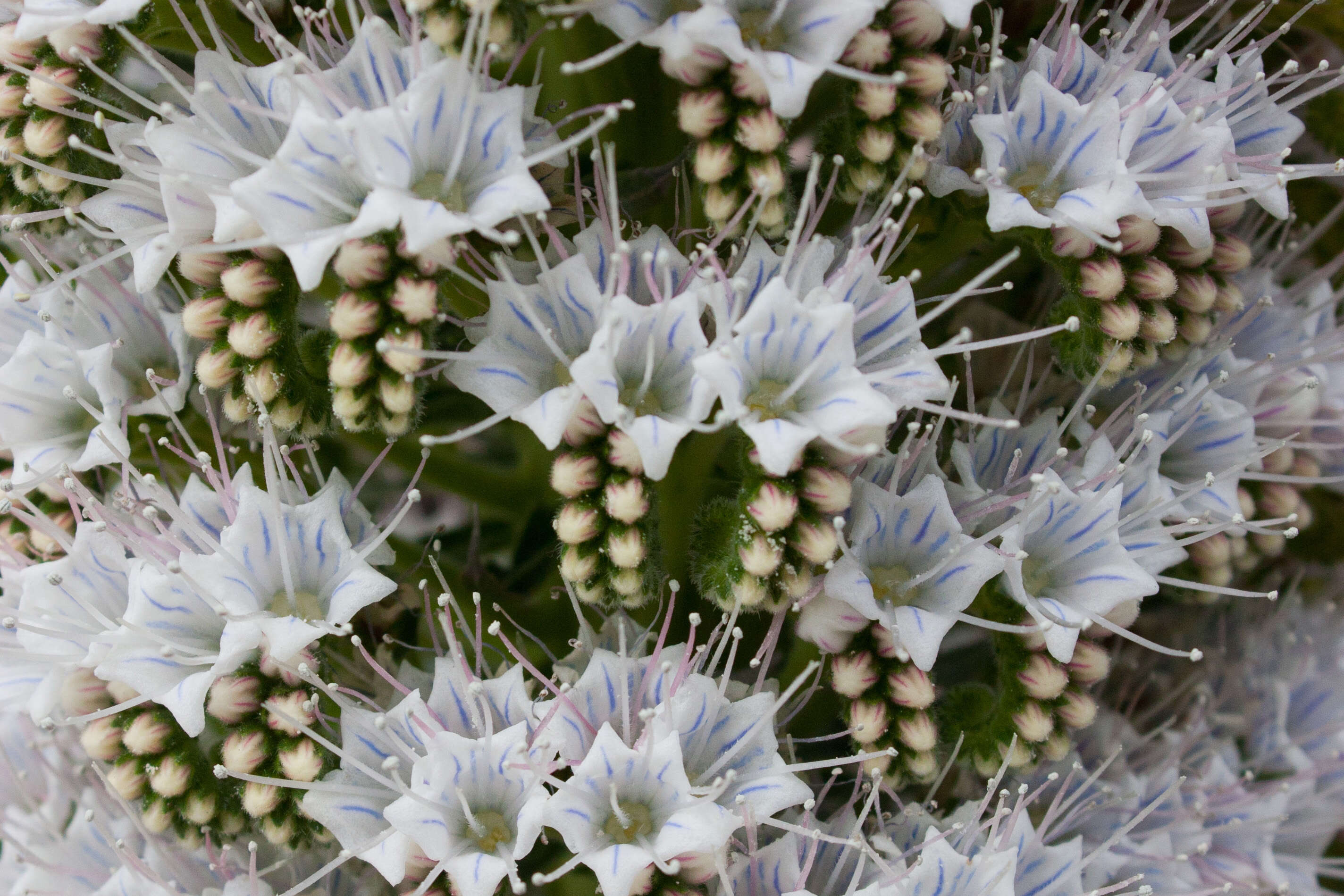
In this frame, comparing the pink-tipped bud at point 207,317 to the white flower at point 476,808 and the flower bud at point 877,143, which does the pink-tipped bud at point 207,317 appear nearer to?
the white flower at point 476,808

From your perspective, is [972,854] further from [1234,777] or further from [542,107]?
[542,107]

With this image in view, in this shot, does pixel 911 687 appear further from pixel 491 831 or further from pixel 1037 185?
pixel 1037 185

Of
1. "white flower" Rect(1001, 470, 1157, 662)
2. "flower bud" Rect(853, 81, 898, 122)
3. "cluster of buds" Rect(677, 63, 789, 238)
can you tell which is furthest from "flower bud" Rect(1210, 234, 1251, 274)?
"cluster of buds" Rect(677, 63, 789, 238)

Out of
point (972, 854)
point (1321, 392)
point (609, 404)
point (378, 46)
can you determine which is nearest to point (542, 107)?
point (378, 46)

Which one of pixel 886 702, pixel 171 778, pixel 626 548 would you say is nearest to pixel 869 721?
pixel 886 702

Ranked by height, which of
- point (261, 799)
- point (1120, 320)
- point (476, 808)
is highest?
point (1120, 320)
